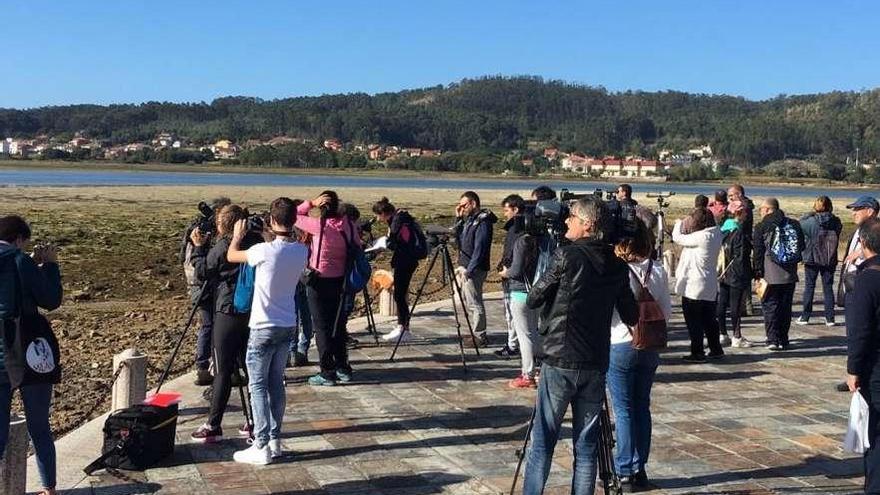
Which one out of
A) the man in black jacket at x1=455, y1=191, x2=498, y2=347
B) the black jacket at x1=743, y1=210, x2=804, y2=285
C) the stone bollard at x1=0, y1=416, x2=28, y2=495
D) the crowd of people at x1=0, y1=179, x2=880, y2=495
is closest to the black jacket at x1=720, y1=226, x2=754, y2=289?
the black jacket at x1=743, y1=210, x2=804, y2=285

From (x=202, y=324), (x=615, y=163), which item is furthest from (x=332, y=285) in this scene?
(x=615, y=163)

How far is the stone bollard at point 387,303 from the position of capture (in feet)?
38.1

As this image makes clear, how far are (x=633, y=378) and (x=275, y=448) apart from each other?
2367 mm

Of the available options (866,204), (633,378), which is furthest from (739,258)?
(633,378)

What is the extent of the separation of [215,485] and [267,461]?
0.45 meters

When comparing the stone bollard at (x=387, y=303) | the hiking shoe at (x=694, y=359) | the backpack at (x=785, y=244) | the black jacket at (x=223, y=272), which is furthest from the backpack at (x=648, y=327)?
the stone bollard at (x=387, y=303)

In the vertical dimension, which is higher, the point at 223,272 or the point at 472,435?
the point at 223,272

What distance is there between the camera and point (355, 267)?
7.89 meters

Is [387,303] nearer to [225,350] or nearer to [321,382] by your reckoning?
[321,382]

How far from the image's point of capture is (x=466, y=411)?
701 centimetres

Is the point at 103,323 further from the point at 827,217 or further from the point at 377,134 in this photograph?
the point at 377,134

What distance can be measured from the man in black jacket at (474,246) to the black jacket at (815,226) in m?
4.64

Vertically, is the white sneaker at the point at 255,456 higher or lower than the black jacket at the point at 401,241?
lower

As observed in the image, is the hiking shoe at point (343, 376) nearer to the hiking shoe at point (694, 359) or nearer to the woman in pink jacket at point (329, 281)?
the woman in pink jacket at point (329, 281)
